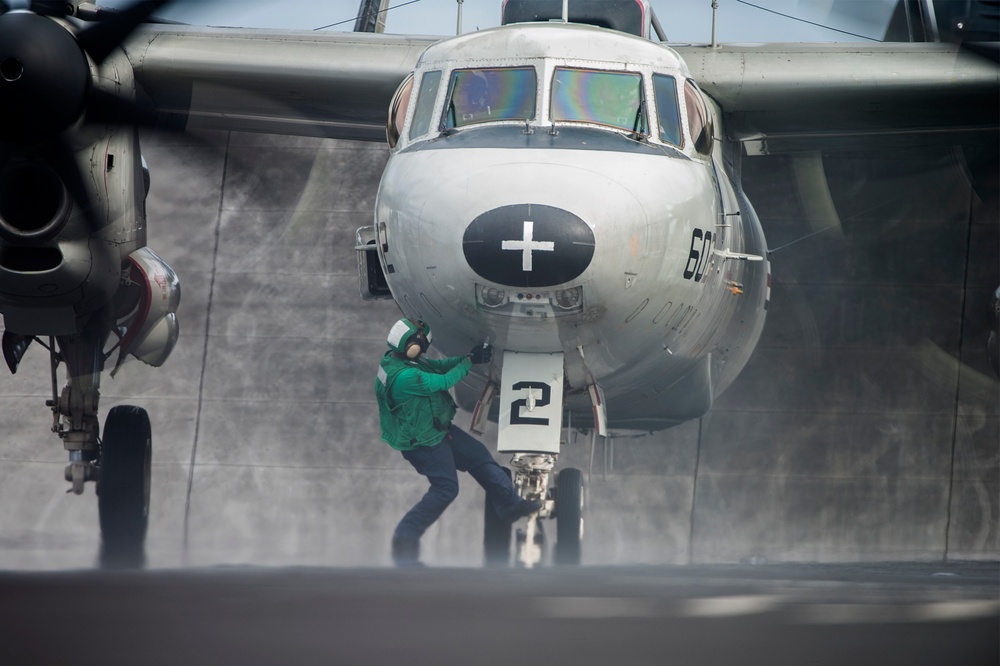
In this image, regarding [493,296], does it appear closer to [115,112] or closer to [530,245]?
[530,245]

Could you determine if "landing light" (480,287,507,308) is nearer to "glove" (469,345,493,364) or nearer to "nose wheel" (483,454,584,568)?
"glove" (469,345,493,364)

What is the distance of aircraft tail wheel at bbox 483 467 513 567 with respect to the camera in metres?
10.6

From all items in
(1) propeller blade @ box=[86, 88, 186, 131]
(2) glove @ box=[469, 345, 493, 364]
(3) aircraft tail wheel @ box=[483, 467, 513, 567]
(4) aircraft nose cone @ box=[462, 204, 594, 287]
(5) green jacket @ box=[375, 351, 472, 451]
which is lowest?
(3) aircraft tail wheel @ box=[483, 467, 513, 567]

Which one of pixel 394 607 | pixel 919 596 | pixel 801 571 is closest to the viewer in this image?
pixel 394 607

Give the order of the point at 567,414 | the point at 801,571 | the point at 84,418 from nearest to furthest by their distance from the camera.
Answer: the point at 801,571 → the point at 567,414 → the point at 84,418

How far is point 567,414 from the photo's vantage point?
32.1 feet

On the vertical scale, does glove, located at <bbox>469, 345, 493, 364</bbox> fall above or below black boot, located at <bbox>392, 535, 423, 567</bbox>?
above

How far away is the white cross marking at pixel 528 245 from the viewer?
7.29m

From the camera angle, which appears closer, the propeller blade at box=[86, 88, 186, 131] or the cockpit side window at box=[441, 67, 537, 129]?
the cockpit side window at box=[441, 67, 537, 129]

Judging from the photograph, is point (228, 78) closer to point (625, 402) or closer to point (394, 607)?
point (625, 402)

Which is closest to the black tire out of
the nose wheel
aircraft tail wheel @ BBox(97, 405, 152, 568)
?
the nose wheel

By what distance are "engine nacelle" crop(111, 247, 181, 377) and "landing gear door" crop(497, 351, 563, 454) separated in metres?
4.57

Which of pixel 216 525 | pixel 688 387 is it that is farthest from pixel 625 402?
pixel 216 525

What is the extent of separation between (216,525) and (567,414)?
868cm
